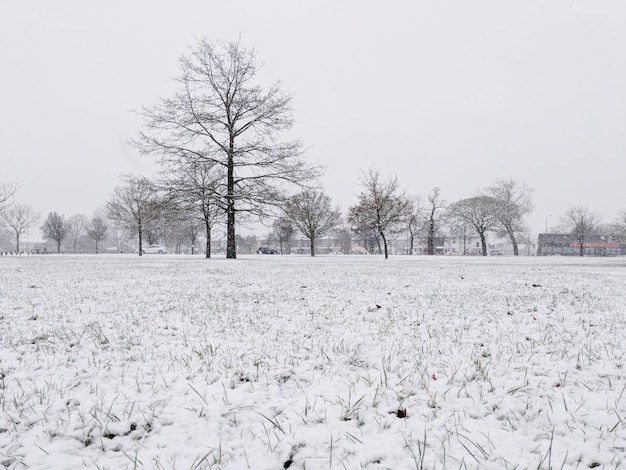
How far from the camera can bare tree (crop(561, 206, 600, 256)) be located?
56.5 metres

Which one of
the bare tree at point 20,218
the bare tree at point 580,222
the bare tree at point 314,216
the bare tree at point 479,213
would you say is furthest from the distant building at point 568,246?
the bare tree at point 20,218

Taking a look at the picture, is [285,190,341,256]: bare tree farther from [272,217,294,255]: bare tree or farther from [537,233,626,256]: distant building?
[537,233,626,256]: distant building

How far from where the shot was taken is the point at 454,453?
1.68m

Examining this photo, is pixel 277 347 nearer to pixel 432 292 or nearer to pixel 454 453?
pixel 454 453

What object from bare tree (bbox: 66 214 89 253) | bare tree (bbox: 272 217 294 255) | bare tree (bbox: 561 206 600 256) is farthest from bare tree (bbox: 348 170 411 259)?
bare tree (bbox: 66 214 89 253)

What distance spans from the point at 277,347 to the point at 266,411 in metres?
1.27

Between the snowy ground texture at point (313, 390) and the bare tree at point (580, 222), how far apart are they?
6529 cm

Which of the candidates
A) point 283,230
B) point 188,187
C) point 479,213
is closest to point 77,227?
point 283,230

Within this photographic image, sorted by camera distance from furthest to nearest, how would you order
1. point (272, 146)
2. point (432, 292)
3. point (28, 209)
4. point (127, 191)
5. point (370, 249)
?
point (370, 249) < point (28, 209) < point (127, 191) < point (272, 146) < point (432, 292)

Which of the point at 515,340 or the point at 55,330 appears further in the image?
the point at 55,330

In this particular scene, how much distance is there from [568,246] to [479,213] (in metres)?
45.4

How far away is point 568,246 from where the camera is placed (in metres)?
83.3

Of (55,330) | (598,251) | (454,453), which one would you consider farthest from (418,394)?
(598,251)

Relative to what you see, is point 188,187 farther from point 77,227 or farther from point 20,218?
point 77,227
